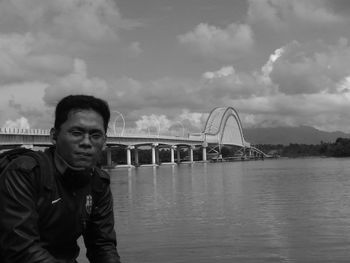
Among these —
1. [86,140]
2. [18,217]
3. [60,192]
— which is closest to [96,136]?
[86,140]

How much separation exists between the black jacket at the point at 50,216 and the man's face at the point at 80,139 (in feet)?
0.38

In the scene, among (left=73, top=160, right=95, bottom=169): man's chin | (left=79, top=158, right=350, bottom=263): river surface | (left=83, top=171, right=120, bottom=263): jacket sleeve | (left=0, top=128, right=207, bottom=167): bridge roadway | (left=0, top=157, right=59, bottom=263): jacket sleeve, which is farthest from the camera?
(left=0, top=128, right=207, bottom=167): bridge roadway

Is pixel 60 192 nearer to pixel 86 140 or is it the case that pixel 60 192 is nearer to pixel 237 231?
pixel 86 140

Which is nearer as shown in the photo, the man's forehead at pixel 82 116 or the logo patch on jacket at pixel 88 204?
the man's forehead at pixel 82 116

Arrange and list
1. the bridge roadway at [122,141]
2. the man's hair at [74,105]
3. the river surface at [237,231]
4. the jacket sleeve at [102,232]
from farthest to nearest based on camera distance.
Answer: the bridge roadway at [122,141]
the river surface at [237,231]
the jacket sleeve at [102,232]
the man's hair at [74,105]

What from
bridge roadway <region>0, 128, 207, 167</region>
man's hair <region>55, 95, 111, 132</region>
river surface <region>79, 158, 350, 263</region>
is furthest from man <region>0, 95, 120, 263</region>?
bridge roadway <region>0, 128, 207, 167</region>

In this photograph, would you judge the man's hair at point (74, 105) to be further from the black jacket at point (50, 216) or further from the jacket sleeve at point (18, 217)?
the jacket sleeve at point (18, 217)

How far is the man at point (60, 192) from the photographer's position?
3035 millimetres

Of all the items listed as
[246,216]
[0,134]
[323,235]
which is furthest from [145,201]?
[0,134]

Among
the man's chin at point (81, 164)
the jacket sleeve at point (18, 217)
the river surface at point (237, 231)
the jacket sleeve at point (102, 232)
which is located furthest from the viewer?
the river surface at point (237, 231)

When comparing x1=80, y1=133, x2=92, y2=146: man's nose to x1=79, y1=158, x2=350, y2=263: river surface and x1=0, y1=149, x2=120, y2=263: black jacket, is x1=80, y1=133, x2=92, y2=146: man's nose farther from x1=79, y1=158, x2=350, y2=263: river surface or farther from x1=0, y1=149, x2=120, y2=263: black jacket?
x1=79, y1=158, x2=350, y2=263: river surface

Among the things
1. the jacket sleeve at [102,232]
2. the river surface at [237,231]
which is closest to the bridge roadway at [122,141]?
the river surface at [237,231]

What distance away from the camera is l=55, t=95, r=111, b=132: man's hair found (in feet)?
11.0

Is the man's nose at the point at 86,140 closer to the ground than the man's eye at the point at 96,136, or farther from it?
closer to the ground
